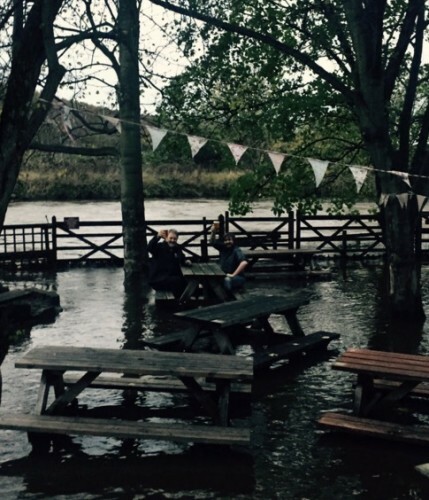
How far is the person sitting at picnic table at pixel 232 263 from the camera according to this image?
12.9 meters

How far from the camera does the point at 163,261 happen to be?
13609 mm

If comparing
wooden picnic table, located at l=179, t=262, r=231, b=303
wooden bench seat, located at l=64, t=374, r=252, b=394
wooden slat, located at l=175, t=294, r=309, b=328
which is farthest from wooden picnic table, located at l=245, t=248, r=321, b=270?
wooden bench seat, located at l=64, t=374, r=252, b=394

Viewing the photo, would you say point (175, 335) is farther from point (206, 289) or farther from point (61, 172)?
point (61, 172)

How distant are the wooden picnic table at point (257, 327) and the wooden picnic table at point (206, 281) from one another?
80 cm

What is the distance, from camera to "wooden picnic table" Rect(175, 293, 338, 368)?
31.4ft

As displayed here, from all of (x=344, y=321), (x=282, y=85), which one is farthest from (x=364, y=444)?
(x=282, y=85)

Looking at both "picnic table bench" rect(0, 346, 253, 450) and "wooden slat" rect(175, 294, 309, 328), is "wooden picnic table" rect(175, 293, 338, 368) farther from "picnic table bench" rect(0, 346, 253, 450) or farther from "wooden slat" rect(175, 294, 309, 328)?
"picnic table bench" rect(0, 346, 253, 450)

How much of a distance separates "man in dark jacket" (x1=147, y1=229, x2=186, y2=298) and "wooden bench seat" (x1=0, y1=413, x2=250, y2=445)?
6434 mm

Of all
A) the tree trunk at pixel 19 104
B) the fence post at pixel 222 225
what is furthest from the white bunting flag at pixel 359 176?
the fence post at pixel 222 225

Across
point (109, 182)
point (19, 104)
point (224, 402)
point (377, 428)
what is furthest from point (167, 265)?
point (109, 182)

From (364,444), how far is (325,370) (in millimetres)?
2715

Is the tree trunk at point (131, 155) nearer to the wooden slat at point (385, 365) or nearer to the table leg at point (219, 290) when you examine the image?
the table leg at point (219, 290)

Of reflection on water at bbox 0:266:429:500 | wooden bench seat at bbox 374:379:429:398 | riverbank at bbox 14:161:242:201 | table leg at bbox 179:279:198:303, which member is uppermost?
riverbank at bbox 14:161:242:201

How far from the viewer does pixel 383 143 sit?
13.1 meters
